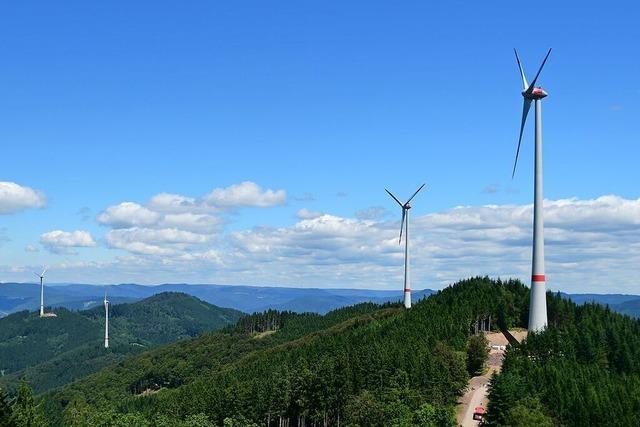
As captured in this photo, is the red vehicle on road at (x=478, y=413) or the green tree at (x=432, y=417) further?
the red vehicle on road at (x=478, y=413)

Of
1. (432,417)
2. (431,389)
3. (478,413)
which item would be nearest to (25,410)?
(432,417)

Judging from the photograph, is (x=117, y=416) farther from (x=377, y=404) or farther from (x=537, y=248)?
(x=537, y=248)

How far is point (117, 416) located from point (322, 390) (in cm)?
5317

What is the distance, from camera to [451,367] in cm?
15812

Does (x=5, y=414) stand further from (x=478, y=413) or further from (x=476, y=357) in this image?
(x=476, y=357)

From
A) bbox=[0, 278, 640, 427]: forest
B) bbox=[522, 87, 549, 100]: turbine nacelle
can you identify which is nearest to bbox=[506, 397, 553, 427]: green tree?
bbox=[0, 278, 640, 427]: forest

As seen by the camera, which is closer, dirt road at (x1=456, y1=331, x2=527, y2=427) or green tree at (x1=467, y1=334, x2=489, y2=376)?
dirt road at (x1=456, y1=331, x2=527, y2=427)

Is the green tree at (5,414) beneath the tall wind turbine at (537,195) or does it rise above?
beneath

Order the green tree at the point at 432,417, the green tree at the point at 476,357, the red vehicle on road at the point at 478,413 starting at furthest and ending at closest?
the green tree at the point at 476,357 < the red vehicle on road at the point at 478,413 < the green tree at the point at 432,417

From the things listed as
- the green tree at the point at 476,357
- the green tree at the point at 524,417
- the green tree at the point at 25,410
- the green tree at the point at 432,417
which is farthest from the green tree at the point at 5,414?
the green tree at the point at 476,357

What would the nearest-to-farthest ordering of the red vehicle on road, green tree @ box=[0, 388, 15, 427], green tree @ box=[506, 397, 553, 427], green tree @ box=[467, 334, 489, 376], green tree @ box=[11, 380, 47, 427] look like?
green tree @ box=[0, 388, 15, 427] < green tree @ box=[506, 397, 553, 427] < green tree @ box=[11, 380, 47, 427] < the red vehicle on road < green tree @ box=[467, 334, 489, 376]

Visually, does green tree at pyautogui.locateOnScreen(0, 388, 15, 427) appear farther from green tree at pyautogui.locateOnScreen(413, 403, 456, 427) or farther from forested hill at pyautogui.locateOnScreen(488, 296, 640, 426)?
forested hill at pyautogui.locateOnScreen(488, 296, 640, 426)

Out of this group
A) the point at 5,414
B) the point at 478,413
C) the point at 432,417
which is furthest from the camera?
the point at 478,413

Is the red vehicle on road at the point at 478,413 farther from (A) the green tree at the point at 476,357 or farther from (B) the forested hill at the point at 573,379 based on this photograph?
(A) the green tree at the point at 476,357
